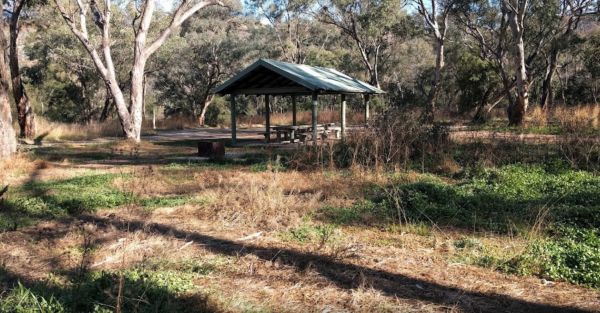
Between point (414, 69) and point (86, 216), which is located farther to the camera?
point (414, 69)

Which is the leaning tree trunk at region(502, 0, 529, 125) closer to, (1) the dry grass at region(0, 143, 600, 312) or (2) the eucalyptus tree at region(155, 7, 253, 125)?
(1) the dry grass at region(0, 143, 600, 312)

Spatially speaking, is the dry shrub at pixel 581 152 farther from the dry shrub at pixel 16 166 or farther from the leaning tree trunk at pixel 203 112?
the leaning tree trunk at pixel 203 112

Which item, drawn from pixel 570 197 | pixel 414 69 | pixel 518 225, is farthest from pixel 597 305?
pixel 414 69

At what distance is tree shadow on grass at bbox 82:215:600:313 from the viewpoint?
13.0 ft

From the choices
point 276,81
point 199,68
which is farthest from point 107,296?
point 199,68

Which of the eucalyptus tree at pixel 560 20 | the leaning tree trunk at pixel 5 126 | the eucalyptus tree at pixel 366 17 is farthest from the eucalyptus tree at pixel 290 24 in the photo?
the leaning tree trunk at pixel 5 126

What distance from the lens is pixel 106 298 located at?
3.60 metres

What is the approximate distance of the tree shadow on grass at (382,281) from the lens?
3.97 m

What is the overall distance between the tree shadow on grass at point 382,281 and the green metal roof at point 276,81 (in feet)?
35.4

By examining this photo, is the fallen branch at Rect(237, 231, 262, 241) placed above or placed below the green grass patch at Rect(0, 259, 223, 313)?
below

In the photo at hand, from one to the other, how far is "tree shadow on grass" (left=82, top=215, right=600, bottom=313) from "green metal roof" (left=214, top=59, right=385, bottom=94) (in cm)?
1080

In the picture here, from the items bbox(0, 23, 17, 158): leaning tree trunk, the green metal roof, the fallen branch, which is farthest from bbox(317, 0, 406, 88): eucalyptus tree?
the fallen branch

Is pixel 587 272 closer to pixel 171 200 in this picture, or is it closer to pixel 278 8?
pixel 171 200

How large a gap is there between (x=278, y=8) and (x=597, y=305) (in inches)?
1449
